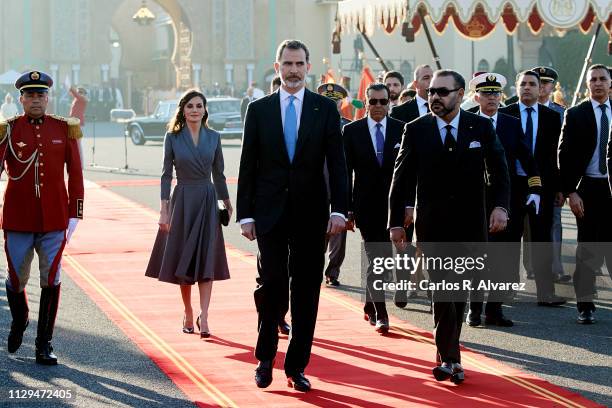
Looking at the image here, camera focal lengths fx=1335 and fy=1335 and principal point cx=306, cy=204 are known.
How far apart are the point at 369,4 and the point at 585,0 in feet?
11.6

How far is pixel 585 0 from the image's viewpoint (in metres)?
17.9

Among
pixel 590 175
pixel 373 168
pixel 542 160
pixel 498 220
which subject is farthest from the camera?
pixel 542 160

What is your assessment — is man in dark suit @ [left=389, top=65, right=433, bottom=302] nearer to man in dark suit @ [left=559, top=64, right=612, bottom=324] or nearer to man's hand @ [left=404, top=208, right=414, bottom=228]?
man in dark suit @ [left=559, top=64, right=612, bottom=324]

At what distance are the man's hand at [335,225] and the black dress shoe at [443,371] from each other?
98 cm

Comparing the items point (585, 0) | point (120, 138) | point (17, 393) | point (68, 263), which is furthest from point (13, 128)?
point (120, 138)

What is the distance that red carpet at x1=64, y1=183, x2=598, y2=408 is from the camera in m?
7.38

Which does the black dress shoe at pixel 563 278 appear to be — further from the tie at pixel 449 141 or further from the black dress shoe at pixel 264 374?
the black dress shoe at pixel 264 374

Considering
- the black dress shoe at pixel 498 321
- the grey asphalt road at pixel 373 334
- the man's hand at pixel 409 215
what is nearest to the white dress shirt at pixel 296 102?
the man's hand at pixel 409 215

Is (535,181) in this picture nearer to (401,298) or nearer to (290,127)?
(401,298)

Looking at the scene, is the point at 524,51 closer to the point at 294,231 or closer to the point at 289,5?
the point at 289,5

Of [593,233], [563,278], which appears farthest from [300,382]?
[563,278]

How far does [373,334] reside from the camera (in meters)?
9.49

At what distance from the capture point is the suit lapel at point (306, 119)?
25.0ft

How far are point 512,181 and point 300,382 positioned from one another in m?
3.55
